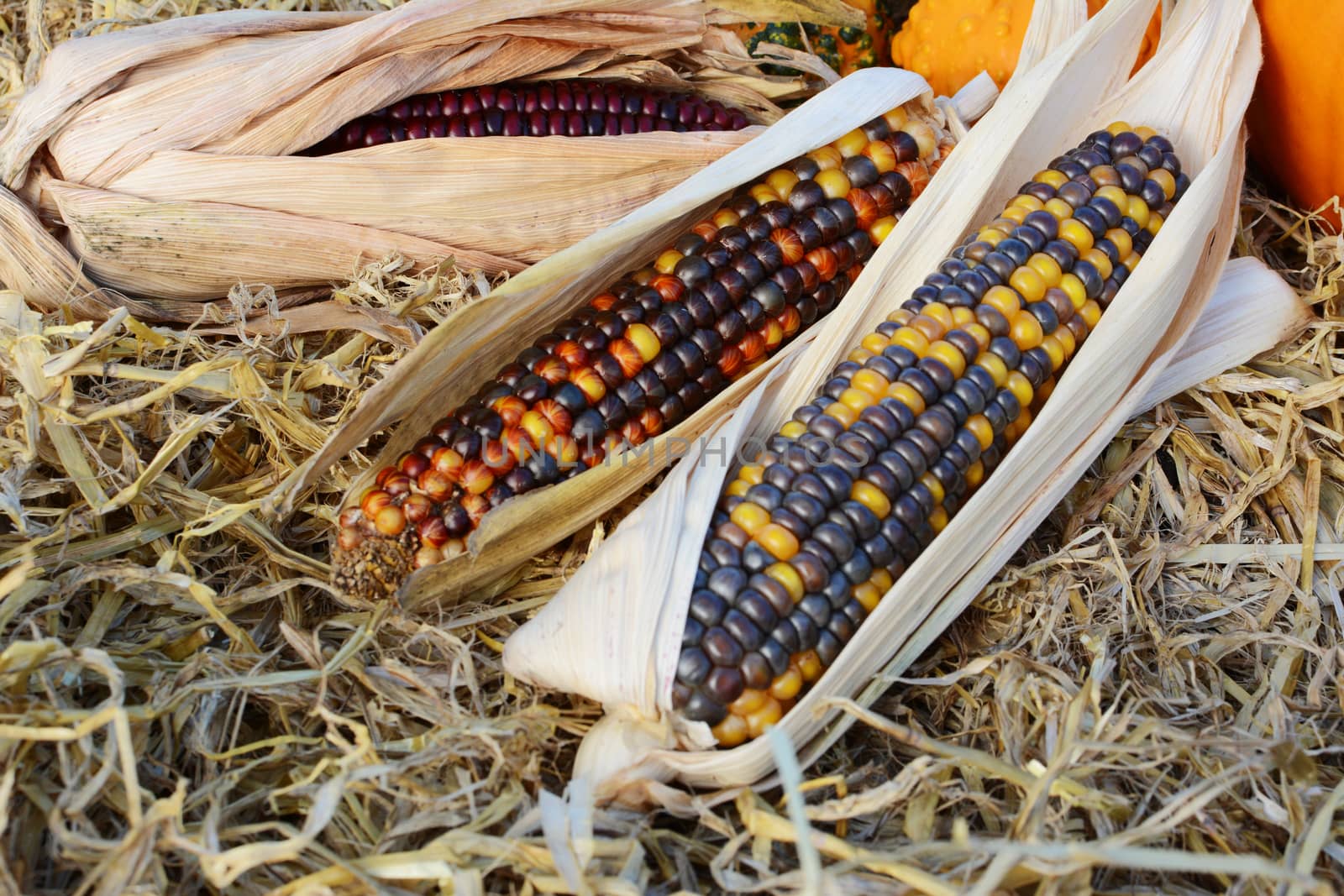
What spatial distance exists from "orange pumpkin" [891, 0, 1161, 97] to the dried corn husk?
0.83 metres

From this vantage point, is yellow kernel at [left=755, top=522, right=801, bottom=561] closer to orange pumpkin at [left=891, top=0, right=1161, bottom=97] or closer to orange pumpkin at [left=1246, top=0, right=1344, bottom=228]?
orange pumpkin at [left=891, top=0, right=1161, bottom=97]

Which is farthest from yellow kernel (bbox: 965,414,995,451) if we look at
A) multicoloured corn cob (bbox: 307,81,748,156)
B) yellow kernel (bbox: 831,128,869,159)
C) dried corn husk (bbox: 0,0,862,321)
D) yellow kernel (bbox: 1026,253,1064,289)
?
multicoloured corn cob (bbox: 307,81,748,156)

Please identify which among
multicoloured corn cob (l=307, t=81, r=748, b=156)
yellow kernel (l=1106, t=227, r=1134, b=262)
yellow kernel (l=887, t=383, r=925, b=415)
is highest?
multicoloured corn cob (l=307, t=81, r=748, b=156)

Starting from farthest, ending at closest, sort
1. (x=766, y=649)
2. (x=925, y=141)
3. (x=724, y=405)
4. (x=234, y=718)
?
(x=925, y=141) → (x=724, y=405) → (x=234, y=718) → (x=766, y=649)

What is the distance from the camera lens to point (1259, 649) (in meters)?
2.17

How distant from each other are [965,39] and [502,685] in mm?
2445

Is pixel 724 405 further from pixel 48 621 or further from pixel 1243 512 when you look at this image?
pixel 48 621

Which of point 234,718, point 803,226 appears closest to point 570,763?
point 234,718

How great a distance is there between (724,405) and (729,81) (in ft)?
4.54

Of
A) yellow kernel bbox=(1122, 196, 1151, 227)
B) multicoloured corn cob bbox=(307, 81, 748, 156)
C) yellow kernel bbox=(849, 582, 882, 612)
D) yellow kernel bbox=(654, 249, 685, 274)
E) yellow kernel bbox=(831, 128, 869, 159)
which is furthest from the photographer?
multicoloured corn cob bbox=(307, 81, 748, 156)

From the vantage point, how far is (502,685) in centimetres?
211

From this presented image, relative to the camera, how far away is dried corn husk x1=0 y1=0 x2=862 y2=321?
8.39 ft

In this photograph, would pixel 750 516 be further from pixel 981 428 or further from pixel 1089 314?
pixel 1089 314

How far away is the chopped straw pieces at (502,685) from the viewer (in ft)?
5.32
